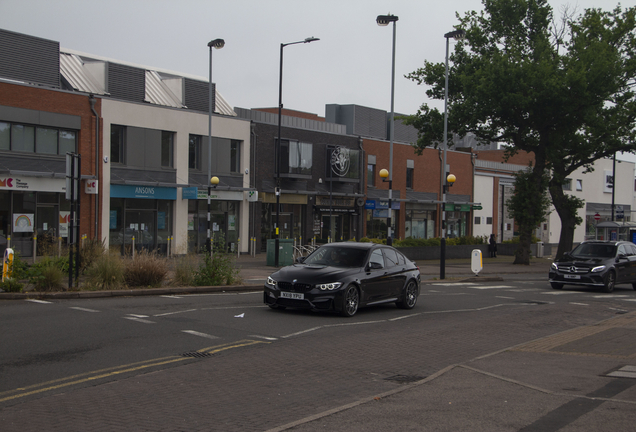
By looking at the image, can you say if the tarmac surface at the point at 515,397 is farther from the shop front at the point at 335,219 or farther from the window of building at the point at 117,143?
the shop front at the point at 335,219

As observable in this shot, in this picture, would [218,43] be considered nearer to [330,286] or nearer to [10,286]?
[10,286]

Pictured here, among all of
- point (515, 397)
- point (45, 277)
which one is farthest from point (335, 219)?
point (515, 397)

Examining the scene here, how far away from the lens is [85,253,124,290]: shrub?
1513cm

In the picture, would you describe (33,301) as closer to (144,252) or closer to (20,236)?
(144,252)

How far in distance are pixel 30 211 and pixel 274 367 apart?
891 inches

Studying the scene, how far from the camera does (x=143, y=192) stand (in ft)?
103

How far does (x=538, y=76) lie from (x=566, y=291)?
Answer: 45.3 feet

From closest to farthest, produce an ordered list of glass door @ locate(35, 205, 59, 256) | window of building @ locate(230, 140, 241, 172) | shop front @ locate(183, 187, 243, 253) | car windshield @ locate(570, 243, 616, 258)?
car windshield @ locate(570, 243, 616, 258) → glass door @ locate(35, 205, 59, 256) → shop front @ locate(183, 187, 243, 253) → window of building @ locate(230, 140, 241, 172)

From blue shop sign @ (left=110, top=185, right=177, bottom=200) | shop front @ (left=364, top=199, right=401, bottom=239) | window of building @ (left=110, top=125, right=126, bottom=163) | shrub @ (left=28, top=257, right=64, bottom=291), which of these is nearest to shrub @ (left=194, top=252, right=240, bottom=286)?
shrub @ (left=28, top=257, right=64, bottom=291)

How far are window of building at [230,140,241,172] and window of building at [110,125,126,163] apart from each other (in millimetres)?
6734

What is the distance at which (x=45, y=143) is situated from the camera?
2786cm

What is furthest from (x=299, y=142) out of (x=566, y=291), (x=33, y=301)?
(x=33, y=301)

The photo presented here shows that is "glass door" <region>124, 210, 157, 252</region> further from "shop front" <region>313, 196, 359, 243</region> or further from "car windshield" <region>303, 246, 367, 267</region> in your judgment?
"car windshield" <region>303, 246, 367, 267</region>

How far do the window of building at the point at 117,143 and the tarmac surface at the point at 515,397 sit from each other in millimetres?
24659
